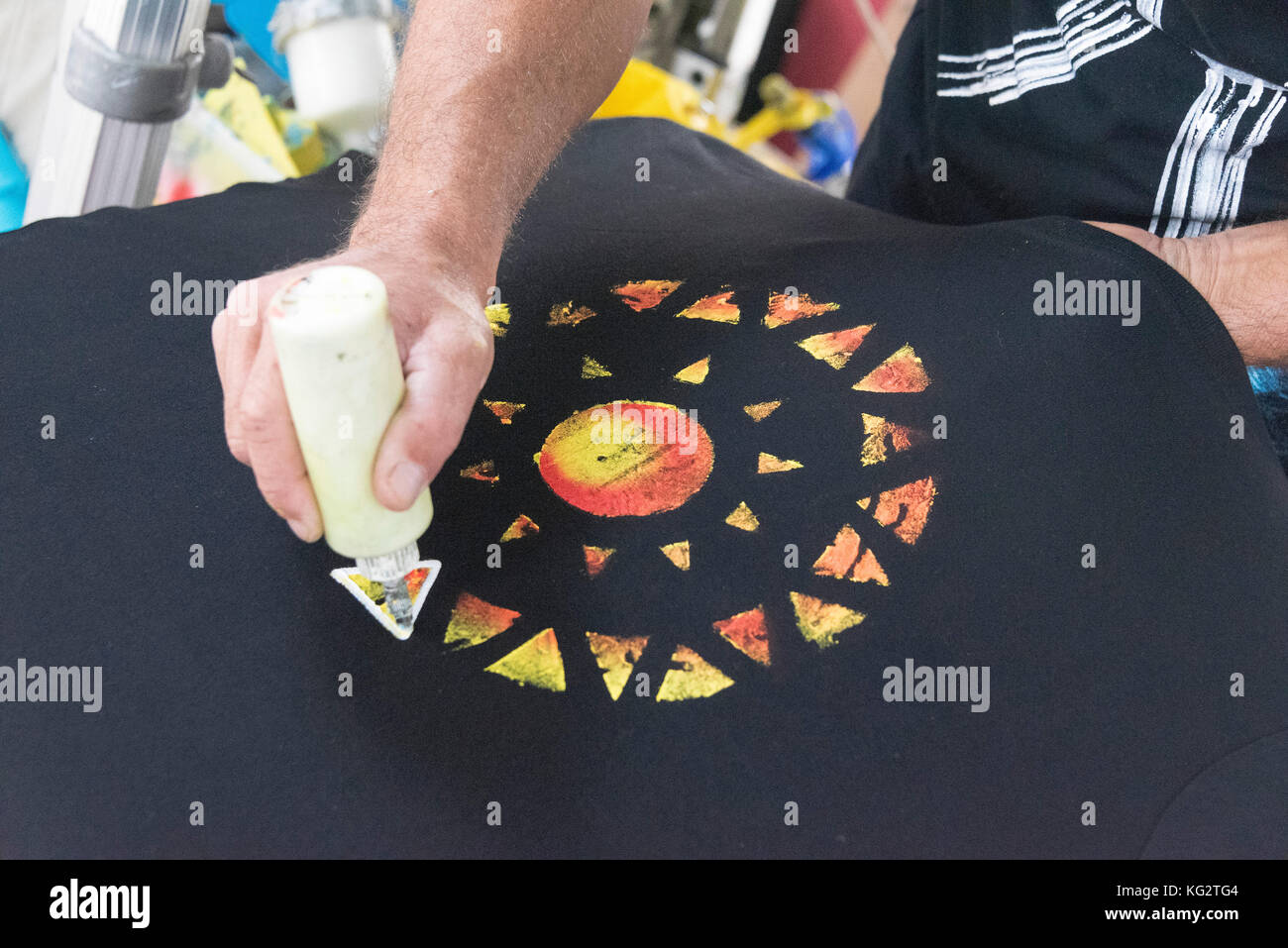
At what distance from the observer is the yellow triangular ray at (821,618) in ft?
2.00

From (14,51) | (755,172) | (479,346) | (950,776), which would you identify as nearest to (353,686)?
(479,346)

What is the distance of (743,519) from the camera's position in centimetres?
66

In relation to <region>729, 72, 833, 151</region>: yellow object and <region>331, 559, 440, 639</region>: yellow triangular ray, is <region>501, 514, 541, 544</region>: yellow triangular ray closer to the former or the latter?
<region>331, 559, 440, 639</region>: yellow triangular ray

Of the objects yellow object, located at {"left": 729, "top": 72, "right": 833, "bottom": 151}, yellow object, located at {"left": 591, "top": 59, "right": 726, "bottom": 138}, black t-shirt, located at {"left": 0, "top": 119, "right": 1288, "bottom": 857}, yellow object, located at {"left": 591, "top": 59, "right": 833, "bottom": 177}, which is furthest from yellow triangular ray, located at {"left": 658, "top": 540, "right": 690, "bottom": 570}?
yellow object, located at {"left": 729, "top": 72, "right": 833, "bottom": 151}

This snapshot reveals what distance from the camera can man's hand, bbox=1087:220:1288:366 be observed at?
2.66 feet

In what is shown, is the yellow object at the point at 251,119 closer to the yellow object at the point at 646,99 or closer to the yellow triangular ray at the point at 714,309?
the yellow object at the point at 646,99

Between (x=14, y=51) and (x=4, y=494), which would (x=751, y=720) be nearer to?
(x=4, y=494)

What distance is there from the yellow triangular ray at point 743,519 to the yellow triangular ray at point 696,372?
12 cm

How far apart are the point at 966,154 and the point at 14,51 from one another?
3.41 feet

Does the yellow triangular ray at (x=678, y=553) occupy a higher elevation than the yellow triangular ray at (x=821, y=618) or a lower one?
higher

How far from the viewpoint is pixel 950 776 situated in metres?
0.56

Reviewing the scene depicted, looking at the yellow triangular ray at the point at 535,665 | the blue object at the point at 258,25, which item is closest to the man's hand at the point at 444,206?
the yellow triangular ray at the point at 535,665

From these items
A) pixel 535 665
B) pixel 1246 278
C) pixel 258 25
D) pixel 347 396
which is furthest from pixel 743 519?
pixel 258 25

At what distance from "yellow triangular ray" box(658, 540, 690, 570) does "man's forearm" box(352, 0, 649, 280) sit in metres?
0.22
